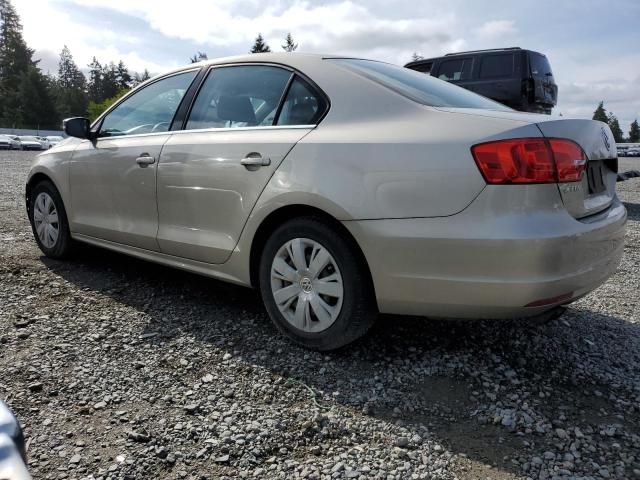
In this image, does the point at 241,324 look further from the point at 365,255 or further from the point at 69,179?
the point at 69,179

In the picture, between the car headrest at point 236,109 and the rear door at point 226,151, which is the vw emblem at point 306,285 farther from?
the car headrest at point 236,109

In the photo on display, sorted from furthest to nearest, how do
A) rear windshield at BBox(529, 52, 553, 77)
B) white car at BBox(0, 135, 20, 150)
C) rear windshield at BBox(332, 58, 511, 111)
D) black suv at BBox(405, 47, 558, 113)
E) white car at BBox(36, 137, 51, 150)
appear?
white car at BBox(36, 137, 51, 150) → white car at BBox(0, 135, 20, 150) → rear windshield at BBox(529, 52, 553, 77) → black suv at BBox(405, 47, 558, 113) → rear windshield at BBox(332, 58, 511, 111)

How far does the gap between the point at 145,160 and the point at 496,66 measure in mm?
8075

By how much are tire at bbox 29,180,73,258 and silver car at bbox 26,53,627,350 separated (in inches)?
38.1

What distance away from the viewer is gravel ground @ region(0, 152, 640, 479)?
2.04 m

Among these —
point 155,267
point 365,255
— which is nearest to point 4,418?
point 365,255

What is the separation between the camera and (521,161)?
7.50ft

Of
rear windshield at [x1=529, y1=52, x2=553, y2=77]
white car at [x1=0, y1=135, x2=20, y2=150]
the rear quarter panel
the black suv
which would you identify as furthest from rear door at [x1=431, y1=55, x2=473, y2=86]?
white car at [x1=0, y1=135, x2=20, y2=150]

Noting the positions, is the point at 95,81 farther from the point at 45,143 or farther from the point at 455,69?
the point at 455,69

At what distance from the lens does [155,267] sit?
463 cm

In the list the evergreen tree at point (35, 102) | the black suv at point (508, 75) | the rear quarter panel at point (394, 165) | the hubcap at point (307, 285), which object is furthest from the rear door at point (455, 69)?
the evergreen tree at point (35, 102)

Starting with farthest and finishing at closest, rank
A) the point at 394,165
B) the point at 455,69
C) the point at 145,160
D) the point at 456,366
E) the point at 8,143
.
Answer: the point at 8,143
the point at 455,69
the point at 145,160
the point at 456,366
the point at 394,165

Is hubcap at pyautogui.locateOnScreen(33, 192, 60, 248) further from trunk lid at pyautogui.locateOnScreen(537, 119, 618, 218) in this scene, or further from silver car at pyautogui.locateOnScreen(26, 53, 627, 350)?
trunk lid at pyautogui.locateOnScreen(537, 119, 618, 218)

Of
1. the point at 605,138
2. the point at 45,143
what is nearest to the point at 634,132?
the point at 45,143
